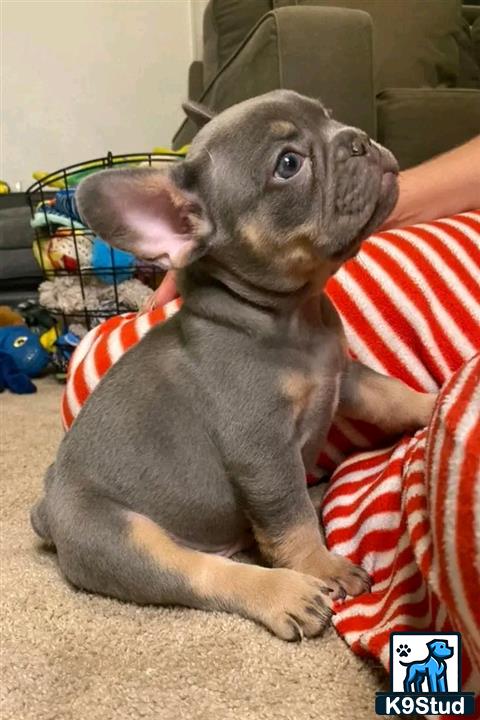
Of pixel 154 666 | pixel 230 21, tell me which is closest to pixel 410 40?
pixel 230 21

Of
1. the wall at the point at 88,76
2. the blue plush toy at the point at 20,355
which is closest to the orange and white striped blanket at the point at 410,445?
the blue plush toy at the point at 20,355

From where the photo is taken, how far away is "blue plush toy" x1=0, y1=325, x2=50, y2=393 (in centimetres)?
256

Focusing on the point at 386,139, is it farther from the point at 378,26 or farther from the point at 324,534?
the point at 324,534

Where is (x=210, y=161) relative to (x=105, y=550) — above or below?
above

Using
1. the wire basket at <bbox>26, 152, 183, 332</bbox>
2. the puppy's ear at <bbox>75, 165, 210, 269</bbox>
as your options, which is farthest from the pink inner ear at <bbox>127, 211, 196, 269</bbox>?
the wire basket at <bbox>26, 152, 183, 332</bbox>

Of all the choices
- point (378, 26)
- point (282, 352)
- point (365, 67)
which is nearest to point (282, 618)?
point (282, 352)

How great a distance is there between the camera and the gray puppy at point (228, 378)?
0.93 meters

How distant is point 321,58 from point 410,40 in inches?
34.7

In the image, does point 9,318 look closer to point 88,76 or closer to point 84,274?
point 84,274

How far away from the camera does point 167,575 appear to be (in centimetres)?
92

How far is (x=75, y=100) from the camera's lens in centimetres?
421

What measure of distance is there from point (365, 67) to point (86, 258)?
3.63 feet

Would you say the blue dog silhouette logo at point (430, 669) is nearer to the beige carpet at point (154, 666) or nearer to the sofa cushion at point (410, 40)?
the beige carpet at point (154, 666)

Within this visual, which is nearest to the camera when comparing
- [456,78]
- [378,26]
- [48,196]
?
[378,26]
